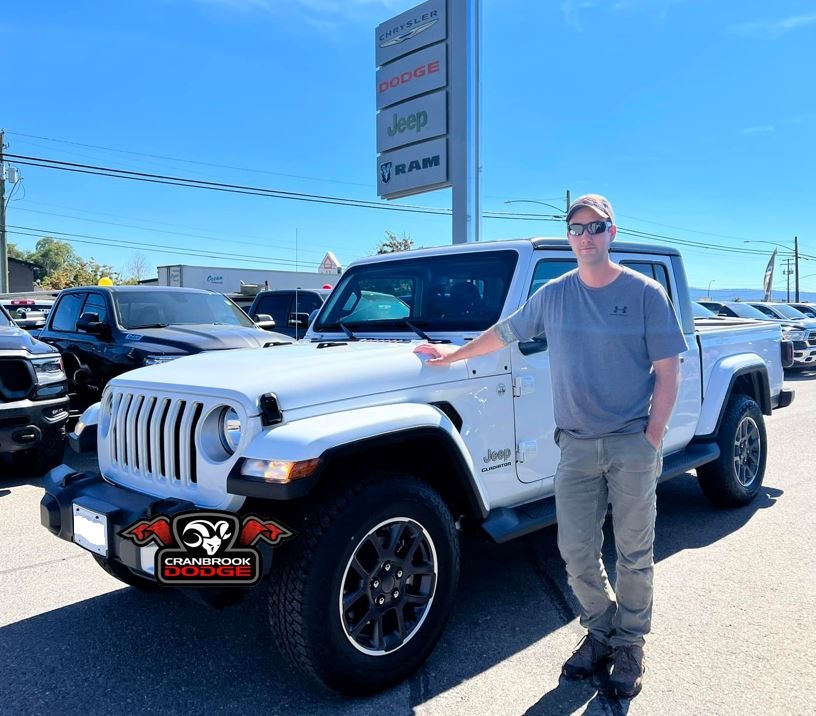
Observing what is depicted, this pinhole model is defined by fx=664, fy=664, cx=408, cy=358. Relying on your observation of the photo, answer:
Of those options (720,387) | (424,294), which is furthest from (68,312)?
(720,387)

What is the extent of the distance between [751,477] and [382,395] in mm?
3711

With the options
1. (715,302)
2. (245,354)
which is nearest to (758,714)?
(245,354)

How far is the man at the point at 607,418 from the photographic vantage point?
2521mm

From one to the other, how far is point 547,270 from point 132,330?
18.2ft

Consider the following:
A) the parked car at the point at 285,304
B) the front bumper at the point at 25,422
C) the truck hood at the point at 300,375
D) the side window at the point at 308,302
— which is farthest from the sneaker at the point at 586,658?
the side window at the point at 308,302

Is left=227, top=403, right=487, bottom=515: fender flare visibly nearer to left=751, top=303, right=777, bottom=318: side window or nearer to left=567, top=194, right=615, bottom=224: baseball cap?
left=567, top=194, right=615, bottom=224: baseball cap

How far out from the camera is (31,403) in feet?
18.3

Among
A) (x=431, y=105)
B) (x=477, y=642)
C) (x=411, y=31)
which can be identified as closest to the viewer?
(x=477, y=642)

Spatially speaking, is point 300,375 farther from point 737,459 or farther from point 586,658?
point 737,459

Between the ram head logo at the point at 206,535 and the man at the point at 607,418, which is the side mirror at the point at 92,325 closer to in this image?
the ram head logo at the point at 206,535

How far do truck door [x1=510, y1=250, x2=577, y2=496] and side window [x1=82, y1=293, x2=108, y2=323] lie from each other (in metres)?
5.97

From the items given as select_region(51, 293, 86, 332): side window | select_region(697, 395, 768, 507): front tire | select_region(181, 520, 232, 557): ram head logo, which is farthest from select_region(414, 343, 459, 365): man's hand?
select_region(51, 293, 86, 332): side window

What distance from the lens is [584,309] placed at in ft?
8.54

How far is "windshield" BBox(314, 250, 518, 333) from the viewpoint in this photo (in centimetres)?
354
